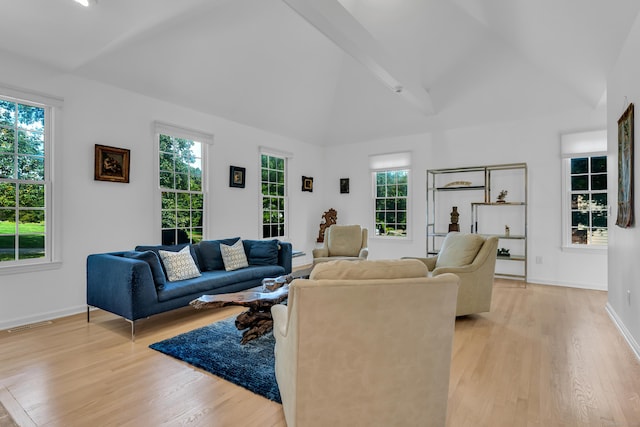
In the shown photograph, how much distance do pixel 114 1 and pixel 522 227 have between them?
602 cm

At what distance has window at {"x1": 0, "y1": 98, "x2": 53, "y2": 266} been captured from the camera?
3.43 m

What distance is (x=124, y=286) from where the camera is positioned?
3.12 m

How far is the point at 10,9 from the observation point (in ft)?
9.65

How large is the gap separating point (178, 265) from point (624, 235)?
4310mm

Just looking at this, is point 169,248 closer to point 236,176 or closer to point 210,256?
point 210,256

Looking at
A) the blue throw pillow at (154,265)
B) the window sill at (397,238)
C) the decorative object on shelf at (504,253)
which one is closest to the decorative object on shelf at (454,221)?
the decorative object on shelf at (504,253)

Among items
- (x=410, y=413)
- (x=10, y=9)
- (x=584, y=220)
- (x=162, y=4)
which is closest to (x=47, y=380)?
(x=410, y=413)

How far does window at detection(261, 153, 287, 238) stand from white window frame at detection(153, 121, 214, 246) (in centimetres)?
121

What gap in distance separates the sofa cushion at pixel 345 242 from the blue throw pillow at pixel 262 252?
1169mm

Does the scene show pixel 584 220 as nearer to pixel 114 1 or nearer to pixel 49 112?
pixel 114 1

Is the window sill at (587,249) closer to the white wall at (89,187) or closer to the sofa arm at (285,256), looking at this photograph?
the sofa arm at (285,256)

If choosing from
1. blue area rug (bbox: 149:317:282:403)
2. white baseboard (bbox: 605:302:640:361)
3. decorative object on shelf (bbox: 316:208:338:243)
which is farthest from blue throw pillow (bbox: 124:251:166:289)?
decorative object on shelf (bbox: 316:208:338:243)

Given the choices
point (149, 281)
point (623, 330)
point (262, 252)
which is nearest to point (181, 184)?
point (262, 252)

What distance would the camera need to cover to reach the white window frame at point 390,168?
6676mm
